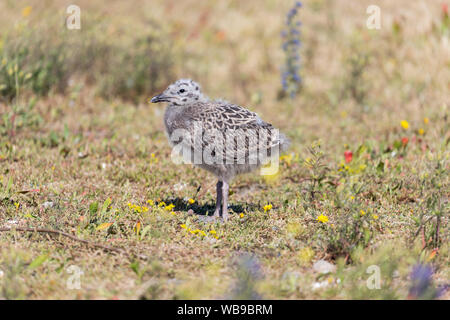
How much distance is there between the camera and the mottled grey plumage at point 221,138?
226 inches

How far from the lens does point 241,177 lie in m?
7.35

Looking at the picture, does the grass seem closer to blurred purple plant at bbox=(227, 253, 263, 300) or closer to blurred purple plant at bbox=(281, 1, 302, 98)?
blurred purple plant at bbox=(227, 253, 263, 300)

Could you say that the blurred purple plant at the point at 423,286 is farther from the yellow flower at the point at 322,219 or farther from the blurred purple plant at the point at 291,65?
the blurred purple plant at the point at 291,65

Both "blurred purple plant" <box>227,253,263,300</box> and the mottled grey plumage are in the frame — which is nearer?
"blurred purple plant" <box>227,253,263,300</box>

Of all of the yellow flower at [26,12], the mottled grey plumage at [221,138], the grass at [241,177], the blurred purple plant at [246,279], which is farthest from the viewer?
the yellow flower at [26,12]

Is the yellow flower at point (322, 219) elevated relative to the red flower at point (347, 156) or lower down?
lower down

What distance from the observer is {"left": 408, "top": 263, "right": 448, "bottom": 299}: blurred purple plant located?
13.4 feet

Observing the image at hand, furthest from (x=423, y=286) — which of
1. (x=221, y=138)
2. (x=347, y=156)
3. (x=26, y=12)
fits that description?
(x=26, y=12)

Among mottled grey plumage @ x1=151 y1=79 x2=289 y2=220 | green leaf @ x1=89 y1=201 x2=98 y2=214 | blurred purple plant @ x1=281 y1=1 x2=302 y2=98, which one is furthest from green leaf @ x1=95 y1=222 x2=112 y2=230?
blurred purple plant @ x1=281 y1=1 x2=302 y2=98

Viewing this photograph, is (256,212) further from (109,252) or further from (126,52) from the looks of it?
(126,52)

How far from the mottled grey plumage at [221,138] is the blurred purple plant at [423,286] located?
2.04m

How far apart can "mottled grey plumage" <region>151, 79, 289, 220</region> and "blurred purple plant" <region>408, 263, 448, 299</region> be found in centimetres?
204

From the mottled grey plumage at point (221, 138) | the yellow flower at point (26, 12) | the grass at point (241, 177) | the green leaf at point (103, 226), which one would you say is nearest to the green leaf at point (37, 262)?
the grass at point (241, 177)

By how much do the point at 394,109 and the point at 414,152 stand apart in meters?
2.42
